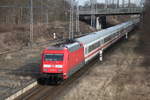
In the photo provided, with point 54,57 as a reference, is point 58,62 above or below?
below

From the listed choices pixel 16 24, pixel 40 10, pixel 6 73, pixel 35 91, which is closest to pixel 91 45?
pixel 6 73

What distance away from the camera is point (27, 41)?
46.2 m

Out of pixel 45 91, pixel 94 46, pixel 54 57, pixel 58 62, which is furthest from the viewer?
pixel 94 46

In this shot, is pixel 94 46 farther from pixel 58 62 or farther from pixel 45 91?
pixel 45 91

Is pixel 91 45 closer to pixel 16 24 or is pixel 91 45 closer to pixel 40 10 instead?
pixel 16 24

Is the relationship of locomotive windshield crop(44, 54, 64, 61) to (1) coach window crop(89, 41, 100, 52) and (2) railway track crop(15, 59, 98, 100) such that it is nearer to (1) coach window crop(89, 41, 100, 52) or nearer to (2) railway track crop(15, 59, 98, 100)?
(2) railway track crop(15, 59, 98, 100)

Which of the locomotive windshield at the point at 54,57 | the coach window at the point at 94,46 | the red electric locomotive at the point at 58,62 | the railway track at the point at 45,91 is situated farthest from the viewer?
the coach window at the point at 94,46

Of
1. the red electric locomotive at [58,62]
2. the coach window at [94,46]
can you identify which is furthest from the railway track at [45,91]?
the coach window at [94,46]

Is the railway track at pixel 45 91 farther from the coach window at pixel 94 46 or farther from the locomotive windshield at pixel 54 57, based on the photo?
the coach window at pixel 94 46

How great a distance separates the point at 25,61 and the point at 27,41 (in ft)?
48.7

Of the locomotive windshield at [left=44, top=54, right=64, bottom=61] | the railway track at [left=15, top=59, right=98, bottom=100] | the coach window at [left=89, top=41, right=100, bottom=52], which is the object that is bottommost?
the railway track at [left=15, top=59, right=98, bottom=100]

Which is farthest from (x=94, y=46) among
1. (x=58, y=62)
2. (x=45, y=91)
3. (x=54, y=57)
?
(x=45, y=91)

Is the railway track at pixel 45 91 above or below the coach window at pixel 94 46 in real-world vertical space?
below

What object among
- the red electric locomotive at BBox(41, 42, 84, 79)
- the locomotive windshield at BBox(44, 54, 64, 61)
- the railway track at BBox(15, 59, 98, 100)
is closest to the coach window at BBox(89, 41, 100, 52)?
the railway track at BBox(15, 59, 98, 100)
